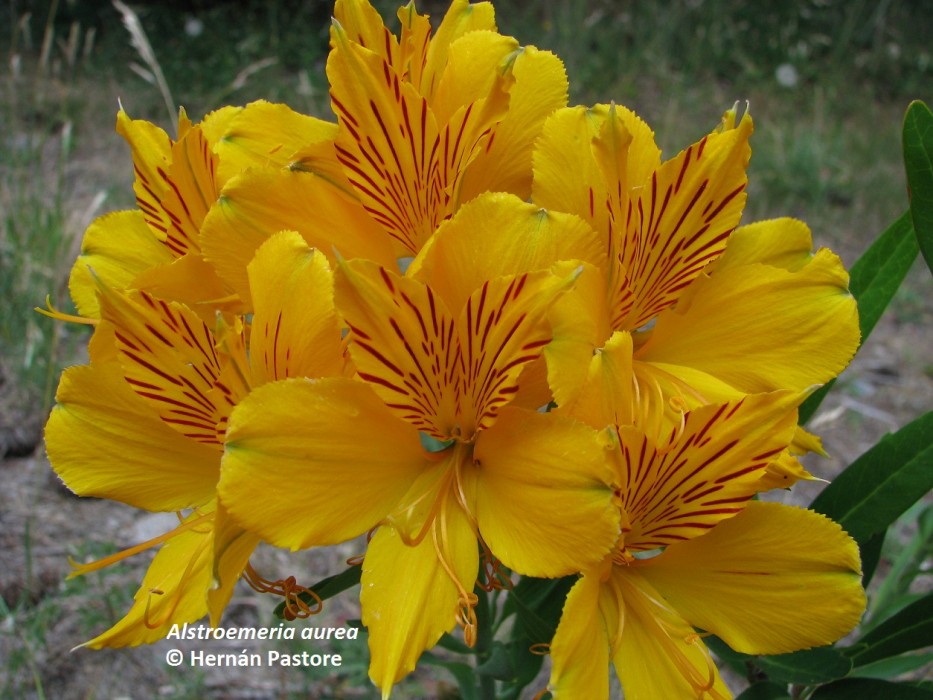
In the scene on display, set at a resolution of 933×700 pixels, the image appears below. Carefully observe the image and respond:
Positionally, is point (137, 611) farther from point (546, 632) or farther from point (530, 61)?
point (530, 61)

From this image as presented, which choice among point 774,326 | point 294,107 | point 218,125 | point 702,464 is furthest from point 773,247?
point 294,107

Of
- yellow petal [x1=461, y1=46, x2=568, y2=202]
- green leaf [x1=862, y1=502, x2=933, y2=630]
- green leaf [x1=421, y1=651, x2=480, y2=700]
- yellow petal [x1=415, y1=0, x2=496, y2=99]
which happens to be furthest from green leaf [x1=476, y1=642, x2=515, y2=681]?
green leaf [x1=862, y1=502, x2=933, y2=630]

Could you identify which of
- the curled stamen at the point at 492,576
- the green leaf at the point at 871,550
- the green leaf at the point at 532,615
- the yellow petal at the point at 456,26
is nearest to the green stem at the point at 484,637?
the green leaf at the point at 532,615

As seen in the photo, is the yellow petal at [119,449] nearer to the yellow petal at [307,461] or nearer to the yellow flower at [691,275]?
the yellow petal at [307,461]

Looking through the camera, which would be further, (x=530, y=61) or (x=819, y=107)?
(x=819, y=107)

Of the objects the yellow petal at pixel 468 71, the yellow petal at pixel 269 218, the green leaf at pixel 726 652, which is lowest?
the green leaf at pixel 726 652

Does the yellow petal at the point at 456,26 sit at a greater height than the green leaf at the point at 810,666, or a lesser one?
greater

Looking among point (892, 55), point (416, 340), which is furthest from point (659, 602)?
point (892, 55)
